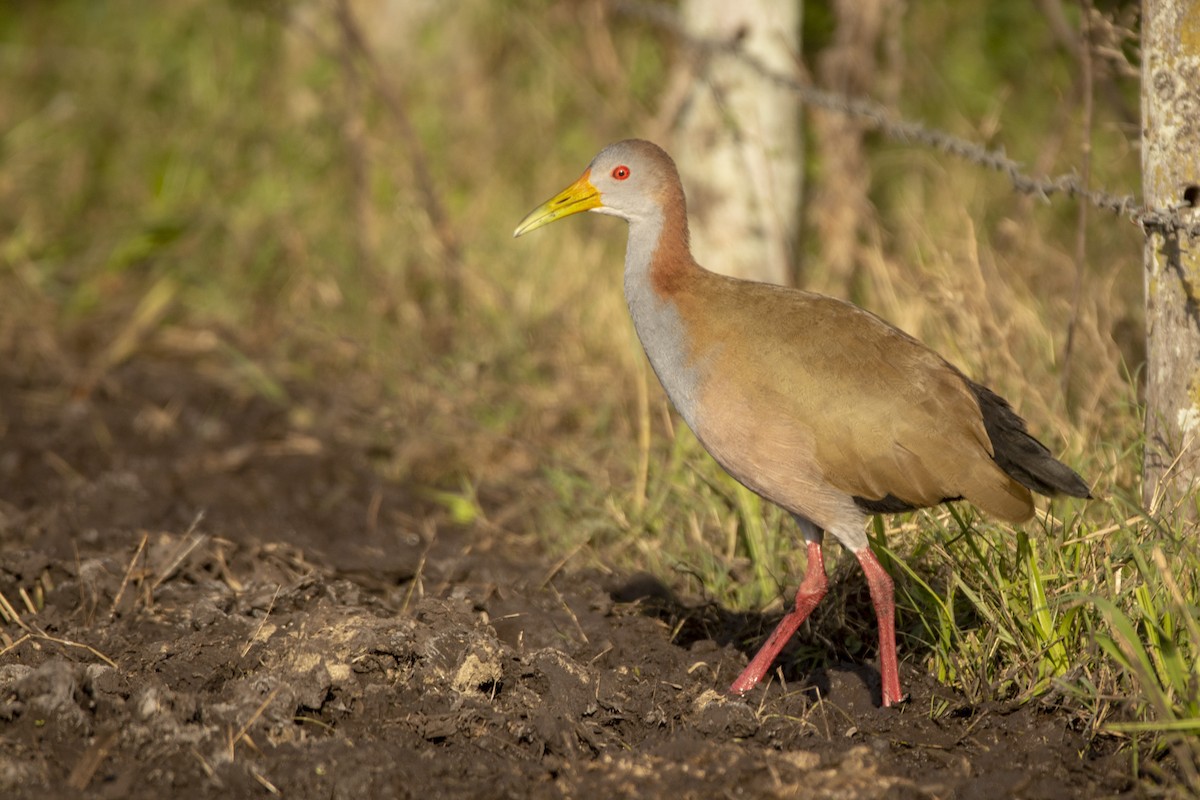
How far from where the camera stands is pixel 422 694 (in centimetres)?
359

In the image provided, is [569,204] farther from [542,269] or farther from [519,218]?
[519,218]

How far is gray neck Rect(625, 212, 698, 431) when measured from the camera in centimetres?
392

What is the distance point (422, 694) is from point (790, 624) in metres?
1.05

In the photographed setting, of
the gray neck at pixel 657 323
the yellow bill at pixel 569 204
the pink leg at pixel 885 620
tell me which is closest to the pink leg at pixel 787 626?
the pink leg at pixel 885 620

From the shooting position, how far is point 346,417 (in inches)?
260

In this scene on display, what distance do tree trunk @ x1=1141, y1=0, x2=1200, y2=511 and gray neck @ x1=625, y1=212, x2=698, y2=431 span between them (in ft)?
→ 4.31

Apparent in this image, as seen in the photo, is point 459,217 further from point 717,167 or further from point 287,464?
point 287,464

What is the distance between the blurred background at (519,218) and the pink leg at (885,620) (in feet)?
2.46

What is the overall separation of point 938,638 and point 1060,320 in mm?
2098

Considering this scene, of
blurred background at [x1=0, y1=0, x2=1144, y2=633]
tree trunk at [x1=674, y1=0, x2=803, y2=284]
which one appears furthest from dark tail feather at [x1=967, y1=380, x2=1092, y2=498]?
tree trunk at [x1=674, y1=0, x2=803, y2=284]

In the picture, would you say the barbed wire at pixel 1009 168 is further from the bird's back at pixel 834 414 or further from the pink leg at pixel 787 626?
the pink leg at pixel 787 626

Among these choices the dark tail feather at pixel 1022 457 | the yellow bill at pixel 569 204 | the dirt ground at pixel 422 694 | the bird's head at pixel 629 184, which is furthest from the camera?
the yellow bill at pixel 569 204

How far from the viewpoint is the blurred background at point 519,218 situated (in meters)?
5.22

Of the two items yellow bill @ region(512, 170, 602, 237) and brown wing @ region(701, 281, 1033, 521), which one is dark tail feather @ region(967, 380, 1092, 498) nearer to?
brown wing @ region(701, 281, 1033, 521)
